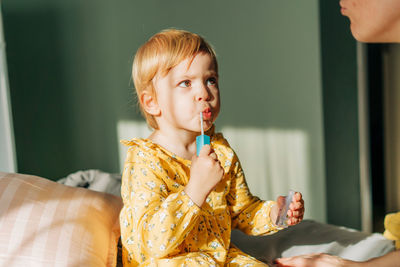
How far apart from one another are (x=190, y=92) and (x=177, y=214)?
30 cm

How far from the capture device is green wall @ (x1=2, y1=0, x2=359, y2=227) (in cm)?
241

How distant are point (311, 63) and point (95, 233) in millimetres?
1582

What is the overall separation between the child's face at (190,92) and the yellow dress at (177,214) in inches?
4.7

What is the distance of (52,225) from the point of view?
1138 mm

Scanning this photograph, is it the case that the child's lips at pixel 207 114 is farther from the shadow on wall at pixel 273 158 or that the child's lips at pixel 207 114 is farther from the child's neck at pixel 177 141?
the shadow on wall at pixel 273 158

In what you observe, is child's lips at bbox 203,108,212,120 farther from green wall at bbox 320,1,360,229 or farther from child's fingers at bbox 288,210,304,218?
green wall at bbox 320,1,360,229

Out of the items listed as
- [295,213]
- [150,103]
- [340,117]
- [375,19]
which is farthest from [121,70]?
[375,19]

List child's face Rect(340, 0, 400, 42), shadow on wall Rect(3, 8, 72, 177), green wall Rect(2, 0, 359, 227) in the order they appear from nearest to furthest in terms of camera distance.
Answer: child's face Rect(340, 0, 400, 42)
green wall Rect(2, 0, 359, 227)
shadow on wall Rect(3, 8, 72, 177)

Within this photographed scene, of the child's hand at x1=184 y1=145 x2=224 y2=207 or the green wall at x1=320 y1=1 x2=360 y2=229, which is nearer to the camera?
the child's hand at x1=184 y1=145 x2=224 y2=207

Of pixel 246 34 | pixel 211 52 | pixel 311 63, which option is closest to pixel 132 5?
pixel 246 34

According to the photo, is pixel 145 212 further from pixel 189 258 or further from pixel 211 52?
pixel 211 52

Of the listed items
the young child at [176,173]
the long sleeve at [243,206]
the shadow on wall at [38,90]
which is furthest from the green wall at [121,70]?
the young child at [176,173]

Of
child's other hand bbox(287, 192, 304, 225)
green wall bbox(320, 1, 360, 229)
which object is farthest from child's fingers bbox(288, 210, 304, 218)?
green wall bbox(320, 1, 360, 229)

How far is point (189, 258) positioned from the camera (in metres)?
1.08
